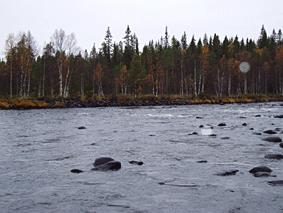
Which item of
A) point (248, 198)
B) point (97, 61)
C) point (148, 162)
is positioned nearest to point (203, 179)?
point (248, 198)

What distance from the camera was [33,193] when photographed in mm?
10852

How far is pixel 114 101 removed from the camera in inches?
2542

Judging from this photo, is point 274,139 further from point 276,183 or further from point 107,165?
point 107,165

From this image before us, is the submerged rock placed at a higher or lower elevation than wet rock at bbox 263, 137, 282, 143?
lower

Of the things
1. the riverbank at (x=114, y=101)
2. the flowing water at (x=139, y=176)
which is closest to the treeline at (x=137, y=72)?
the riverbank at (x=114, y=101)

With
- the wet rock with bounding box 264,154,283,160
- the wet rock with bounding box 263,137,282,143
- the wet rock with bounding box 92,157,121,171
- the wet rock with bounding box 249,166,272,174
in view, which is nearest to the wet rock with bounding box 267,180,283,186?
the wet rock with bounding box 249,166,272,174

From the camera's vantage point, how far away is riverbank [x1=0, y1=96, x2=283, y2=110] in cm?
5288

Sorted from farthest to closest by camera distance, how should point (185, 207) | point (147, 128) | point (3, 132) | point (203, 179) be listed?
point (147, 128)
point (3, 132)
point (203, 179)
point (185, 207)

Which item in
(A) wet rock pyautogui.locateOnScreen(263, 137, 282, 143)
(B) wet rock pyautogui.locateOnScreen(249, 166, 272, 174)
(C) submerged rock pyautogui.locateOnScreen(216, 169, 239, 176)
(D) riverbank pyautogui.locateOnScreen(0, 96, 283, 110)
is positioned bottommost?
(C) submerged rock pyautogui.locateOnScreen(216, 169, 239, 176)

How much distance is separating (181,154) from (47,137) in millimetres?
9649

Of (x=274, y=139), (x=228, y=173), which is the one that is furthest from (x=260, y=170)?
(x=274, y=139)

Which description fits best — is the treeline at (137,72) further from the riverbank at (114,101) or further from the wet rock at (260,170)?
the wet rock at (260,170)

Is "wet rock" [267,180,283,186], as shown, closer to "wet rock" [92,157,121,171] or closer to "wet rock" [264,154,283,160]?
"wet rock" [264,154,283,160]

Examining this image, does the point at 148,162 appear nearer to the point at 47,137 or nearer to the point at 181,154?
the point at 181,154
